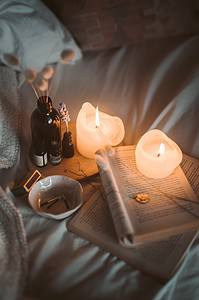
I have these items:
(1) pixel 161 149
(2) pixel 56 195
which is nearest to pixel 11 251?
(2) pixel 56 195

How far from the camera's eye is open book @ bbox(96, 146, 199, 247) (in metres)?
0.74

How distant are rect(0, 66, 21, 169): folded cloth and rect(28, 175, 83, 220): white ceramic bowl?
12cm

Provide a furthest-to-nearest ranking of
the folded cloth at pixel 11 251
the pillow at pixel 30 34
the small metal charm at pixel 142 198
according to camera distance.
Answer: the pillow at pixel 30 34
the small metal charm at pixel 142 198
the folded cloth at pixel 11 251

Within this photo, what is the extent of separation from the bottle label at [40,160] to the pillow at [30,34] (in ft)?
0.90

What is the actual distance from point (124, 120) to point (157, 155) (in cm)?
21

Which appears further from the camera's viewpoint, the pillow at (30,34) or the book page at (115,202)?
the pillow at (30,34)

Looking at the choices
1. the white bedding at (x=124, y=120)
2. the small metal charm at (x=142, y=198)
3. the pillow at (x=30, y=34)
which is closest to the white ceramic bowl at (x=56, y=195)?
the white bedding at (x=124, y=120)

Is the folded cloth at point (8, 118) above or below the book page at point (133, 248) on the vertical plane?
above

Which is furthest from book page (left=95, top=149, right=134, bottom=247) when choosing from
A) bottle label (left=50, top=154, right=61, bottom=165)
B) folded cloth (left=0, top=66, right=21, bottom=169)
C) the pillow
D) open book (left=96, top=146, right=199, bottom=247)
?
the pillow

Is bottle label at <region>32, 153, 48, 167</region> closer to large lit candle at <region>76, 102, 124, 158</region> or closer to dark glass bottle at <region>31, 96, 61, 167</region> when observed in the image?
dark glass bottle at <region>31, 96, 61, 167</region>

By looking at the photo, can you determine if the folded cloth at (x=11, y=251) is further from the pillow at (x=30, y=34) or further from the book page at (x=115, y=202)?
the pillow at (x=30, y=34)

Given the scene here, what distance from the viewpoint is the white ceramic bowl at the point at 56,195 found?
800mm

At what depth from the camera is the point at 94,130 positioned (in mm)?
891

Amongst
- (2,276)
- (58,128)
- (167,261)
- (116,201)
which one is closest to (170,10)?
(58,128)
